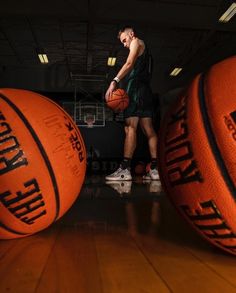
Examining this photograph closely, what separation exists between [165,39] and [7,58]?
559 centimetres

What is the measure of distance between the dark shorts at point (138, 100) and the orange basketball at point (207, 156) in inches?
107

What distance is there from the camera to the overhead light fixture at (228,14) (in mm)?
8070

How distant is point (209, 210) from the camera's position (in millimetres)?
979

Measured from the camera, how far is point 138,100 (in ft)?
12.5

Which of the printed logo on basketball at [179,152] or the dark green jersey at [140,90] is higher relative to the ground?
the dark green jersey at [140,90]

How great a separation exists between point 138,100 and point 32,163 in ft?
9.12

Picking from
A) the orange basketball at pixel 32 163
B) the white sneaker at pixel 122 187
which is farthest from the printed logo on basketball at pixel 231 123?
the white sneaker at pixel 122 187

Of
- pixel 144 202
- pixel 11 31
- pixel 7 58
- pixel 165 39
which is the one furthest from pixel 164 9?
pixel 144 202

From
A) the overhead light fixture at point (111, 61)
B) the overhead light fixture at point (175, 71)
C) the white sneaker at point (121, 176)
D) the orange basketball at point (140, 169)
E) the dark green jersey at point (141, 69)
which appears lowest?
the white sneaker at point (121, 176)

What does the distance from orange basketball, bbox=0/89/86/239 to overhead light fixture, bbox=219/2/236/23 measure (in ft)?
25.7

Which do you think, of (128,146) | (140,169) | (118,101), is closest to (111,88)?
(118,101)

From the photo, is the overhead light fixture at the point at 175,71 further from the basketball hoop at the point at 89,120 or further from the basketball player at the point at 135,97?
the basketball player at the point at 135,97

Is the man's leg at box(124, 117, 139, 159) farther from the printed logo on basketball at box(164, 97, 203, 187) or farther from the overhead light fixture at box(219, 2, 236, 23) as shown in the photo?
the overhead light fixture at box(219, 2, 236, 23)

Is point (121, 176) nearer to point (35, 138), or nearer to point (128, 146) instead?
point (128, 146)
